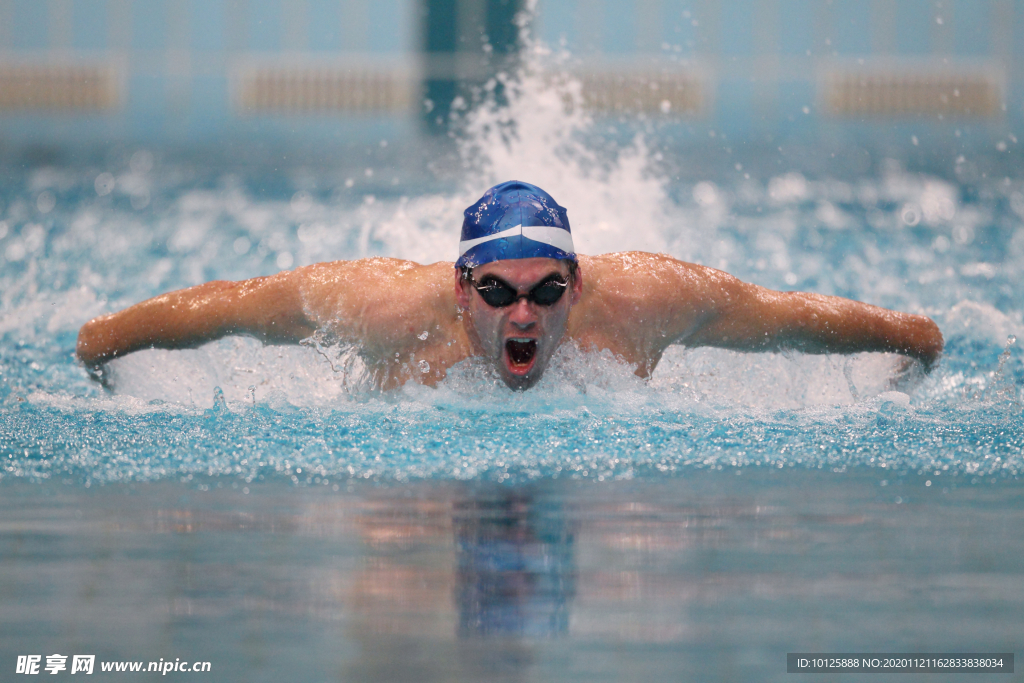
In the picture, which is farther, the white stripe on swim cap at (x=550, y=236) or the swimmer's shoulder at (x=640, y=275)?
the swimmer's shoulder at (x=640, y=275)

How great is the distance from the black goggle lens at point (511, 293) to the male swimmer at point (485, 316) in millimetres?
41

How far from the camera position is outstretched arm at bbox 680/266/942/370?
3.68m

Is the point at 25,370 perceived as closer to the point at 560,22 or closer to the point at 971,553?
the point at 971,553

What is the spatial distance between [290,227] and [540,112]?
7.04ft

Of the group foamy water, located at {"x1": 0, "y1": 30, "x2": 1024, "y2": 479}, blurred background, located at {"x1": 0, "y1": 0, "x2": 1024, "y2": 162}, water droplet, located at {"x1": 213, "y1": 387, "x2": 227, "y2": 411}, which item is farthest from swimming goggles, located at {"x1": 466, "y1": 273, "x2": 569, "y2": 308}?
blurred background, located at {"x1": 0, "y1": 0, "x2": 1024, "y2": 162}

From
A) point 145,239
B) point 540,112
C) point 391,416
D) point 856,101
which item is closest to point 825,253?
point 540,112

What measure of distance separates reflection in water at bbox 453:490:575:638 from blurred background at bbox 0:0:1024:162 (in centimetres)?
1217

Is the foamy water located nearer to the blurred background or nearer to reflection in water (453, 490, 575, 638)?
reflection in water (453, 490, 575, 638)

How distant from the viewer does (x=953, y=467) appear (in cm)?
286

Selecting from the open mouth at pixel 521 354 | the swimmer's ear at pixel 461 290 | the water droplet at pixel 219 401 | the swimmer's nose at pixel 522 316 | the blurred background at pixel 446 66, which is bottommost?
the water droplet at pixel 219 401

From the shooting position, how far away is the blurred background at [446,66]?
1448cm

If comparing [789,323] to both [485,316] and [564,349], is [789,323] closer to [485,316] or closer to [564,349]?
[564,349]

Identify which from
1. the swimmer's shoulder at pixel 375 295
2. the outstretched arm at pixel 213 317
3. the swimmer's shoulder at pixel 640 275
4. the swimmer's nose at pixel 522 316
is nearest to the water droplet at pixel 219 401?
the outstretched arm at pixel 213 317

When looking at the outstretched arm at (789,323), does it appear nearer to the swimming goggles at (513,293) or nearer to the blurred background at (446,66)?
the swimming goggles at (513,293)
